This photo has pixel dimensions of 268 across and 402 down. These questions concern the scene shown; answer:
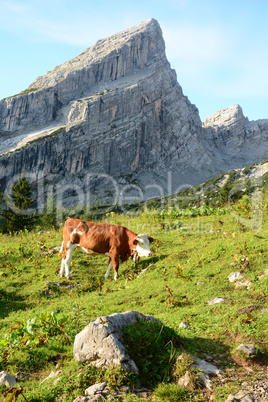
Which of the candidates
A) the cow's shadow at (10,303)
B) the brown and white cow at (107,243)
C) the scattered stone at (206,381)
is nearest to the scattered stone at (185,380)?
the scattered stone at (206,381)

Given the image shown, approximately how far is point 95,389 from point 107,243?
8.79 m

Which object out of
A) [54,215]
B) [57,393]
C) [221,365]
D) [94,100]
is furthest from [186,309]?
[94,100]

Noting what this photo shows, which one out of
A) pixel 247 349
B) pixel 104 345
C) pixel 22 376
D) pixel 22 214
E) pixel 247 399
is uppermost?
pixel 22 214

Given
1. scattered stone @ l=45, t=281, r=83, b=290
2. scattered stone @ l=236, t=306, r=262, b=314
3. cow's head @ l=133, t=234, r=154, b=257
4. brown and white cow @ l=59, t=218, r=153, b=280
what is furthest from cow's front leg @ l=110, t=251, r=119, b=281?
scattered stone @ l=236, t=306, r=262, b=314

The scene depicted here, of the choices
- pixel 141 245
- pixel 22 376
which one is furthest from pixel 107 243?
pixel 22 376

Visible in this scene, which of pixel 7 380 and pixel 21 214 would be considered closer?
pixel 7 380

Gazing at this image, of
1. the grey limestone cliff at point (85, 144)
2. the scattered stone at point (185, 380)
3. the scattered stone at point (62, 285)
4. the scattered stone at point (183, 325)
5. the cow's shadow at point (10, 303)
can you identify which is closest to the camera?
the scattered stone at point (185, 380)

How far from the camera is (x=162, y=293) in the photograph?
10.4 metres

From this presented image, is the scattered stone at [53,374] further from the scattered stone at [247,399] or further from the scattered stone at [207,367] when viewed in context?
the scattered stone at [247,399]

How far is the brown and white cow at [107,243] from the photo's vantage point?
44.8ft

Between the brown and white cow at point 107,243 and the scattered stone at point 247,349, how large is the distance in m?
7.43

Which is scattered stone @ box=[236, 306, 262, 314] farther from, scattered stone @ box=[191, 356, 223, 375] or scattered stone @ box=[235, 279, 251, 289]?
scattered stone @ box=[191, 356, 223, 375]

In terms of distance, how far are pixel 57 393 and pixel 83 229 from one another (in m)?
9.35

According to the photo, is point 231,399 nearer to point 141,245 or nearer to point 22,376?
point 22,376
